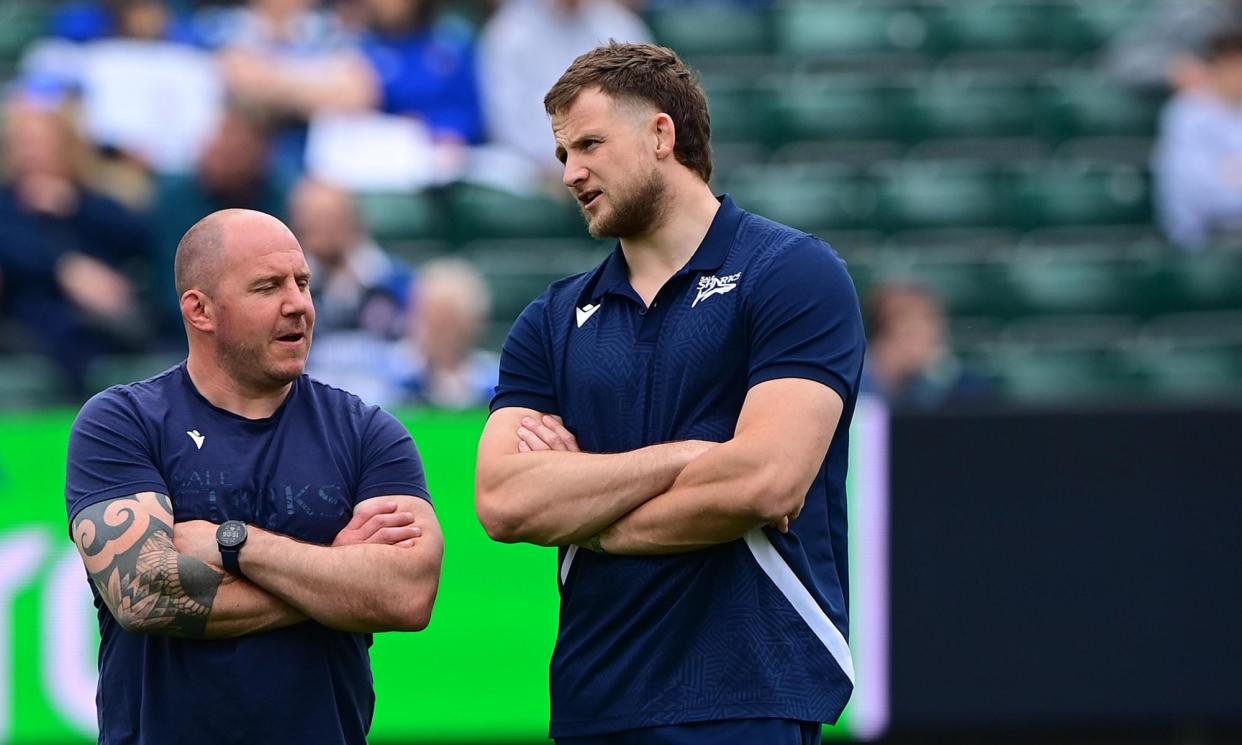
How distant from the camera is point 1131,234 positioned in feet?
36.1

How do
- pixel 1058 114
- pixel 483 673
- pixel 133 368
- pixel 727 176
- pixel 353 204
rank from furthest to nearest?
1. pixel 1058 114
2. pixel 727 176
3. pixel 353 204
4. pixel 133 368
5. pixel 483 673

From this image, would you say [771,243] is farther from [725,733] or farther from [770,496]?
[725,733]

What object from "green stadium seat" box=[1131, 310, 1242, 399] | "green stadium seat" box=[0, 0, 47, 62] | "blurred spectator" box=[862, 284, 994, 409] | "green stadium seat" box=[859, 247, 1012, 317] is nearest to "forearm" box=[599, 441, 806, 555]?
"blurred spectator" box=[862, 284, 994, 409]

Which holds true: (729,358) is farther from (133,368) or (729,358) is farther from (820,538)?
(133,368)

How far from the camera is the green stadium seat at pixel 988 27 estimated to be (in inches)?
484

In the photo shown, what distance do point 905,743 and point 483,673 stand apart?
5.95ft

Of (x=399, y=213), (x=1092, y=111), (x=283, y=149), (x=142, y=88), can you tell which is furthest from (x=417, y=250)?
(x=1092, y=111)

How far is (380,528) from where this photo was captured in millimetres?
3918

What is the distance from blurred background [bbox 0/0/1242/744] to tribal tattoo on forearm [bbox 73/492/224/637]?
11.6 ft

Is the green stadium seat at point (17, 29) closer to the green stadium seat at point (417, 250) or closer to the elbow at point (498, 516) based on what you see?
the green stadium seat at point (417, 250)

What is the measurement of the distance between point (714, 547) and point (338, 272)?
4896 mm

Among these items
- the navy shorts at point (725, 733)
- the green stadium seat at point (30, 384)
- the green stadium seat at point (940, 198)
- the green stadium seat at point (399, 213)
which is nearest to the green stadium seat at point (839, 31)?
the green stadium seat at point (940, 198)

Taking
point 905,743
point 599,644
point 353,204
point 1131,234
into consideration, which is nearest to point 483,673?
point 905,743

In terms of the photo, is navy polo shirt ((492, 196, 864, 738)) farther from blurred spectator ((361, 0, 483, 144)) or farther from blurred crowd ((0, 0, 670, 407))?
blurred spectator ((361, 0, 483, 144))
